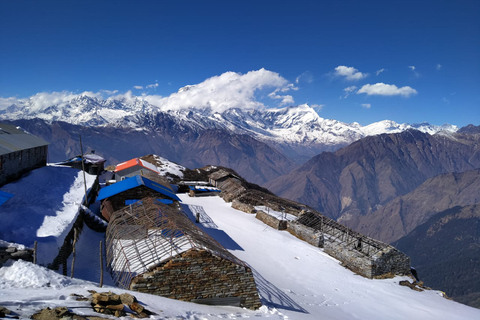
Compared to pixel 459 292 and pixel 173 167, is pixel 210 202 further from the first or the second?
pixel 459 292

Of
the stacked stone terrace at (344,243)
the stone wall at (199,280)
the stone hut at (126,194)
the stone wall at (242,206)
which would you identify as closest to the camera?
the stone wall at (199,280)

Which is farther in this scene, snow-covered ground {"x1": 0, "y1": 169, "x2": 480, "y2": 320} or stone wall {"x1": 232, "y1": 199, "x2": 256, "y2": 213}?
stone wall {"x1": 232, "y1": 199, "x2": 256, "y2": 213}

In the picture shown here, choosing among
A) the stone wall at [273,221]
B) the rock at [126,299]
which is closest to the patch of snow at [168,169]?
the stone wall at [273,221]

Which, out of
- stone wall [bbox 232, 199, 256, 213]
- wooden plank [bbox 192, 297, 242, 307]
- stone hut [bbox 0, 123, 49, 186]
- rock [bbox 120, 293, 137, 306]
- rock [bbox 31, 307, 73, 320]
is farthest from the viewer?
stone wall [bbox 232, 199, 256, 213]

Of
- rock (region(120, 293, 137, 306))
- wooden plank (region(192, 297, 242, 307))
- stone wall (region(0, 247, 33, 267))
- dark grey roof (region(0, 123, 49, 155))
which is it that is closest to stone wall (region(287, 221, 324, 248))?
wooden plank (region(192, 297, 242, 307))

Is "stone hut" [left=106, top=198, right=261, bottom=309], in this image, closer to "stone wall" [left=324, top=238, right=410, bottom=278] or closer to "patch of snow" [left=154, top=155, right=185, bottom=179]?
"stone wall" [left=324, top=238, right=410, bottom=278]

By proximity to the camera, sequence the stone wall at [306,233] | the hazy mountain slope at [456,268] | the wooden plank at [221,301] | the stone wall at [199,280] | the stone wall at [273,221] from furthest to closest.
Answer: the hazy mountain slope at [456,268], the stone wall at [273,221], the stone wall at [306,233], the wooden plank at [221,301], the stone wall at [199,280]

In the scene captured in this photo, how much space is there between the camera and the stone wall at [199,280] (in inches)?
471

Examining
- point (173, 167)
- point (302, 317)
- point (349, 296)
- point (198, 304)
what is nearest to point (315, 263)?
point (349, 296)

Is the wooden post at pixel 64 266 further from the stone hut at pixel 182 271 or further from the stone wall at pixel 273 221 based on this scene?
the stone wall at pixel 273 221

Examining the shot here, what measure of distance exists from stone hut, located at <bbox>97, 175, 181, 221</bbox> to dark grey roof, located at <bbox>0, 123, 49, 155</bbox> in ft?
26.3

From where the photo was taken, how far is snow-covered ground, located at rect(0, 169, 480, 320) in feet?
30.7

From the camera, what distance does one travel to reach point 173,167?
5709 centimetres

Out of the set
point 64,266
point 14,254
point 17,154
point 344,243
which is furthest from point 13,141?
point 344,243
